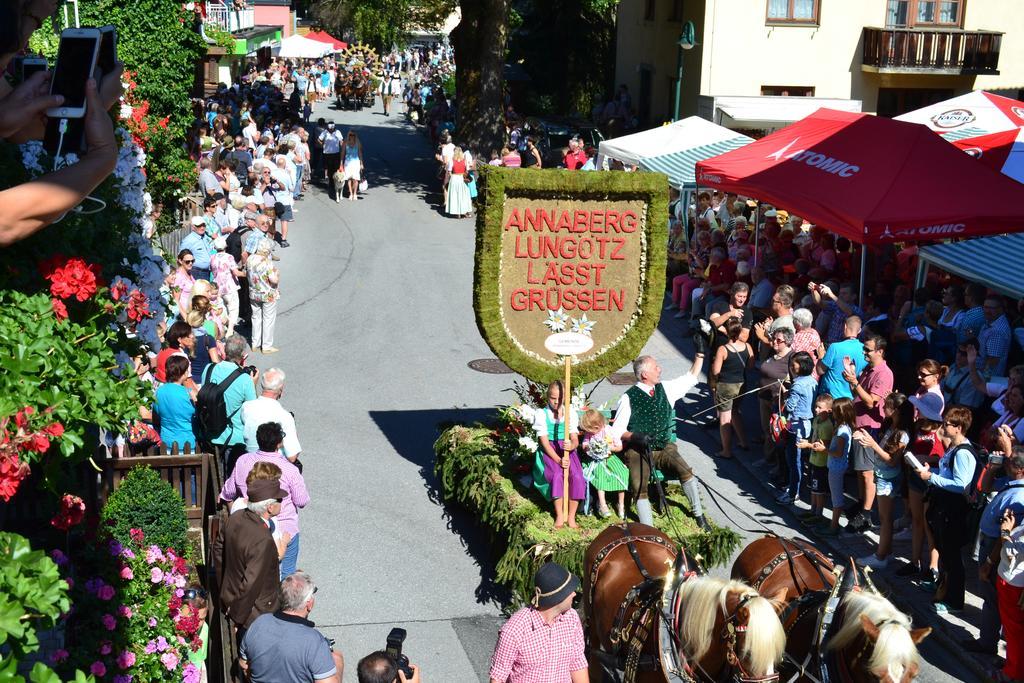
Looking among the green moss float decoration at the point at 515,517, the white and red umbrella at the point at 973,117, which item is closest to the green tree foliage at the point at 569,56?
the white and red umbrella at the point at 973,117

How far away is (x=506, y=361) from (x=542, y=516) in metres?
1.65

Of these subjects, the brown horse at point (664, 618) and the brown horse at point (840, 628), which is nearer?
the brown horse at point (840, 628)

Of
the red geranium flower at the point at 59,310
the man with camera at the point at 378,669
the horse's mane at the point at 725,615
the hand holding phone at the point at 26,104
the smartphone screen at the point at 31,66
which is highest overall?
the smartphone screen at the point at 31,66

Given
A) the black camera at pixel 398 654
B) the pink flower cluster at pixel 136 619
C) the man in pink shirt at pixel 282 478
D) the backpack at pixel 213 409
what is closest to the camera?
the black camera at pixel 398 654

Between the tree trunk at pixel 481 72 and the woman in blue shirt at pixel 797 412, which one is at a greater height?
the tree trunk at pixel 481 72

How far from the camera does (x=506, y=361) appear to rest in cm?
1054

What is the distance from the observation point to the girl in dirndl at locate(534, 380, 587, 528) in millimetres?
9461

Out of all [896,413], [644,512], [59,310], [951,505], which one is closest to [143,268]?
[59,310]

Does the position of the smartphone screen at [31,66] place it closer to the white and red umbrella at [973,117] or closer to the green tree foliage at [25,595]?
the green tree foliage at [25,595]

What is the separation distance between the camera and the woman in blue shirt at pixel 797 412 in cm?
1099

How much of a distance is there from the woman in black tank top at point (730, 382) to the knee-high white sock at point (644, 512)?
2919 millimetres

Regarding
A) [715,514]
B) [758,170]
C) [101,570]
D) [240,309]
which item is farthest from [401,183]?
[101,570]

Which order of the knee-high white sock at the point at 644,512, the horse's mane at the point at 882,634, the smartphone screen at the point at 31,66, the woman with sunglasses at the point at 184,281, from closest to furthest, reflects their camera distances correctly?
the smartphone screen at the point at 31,66 → the horse's mane at the point at 882,634 → the knee-high white sock at the point at 644,512 → the woman with sunglasses at the point at 184,281

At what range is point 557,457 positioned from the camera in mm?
9539
